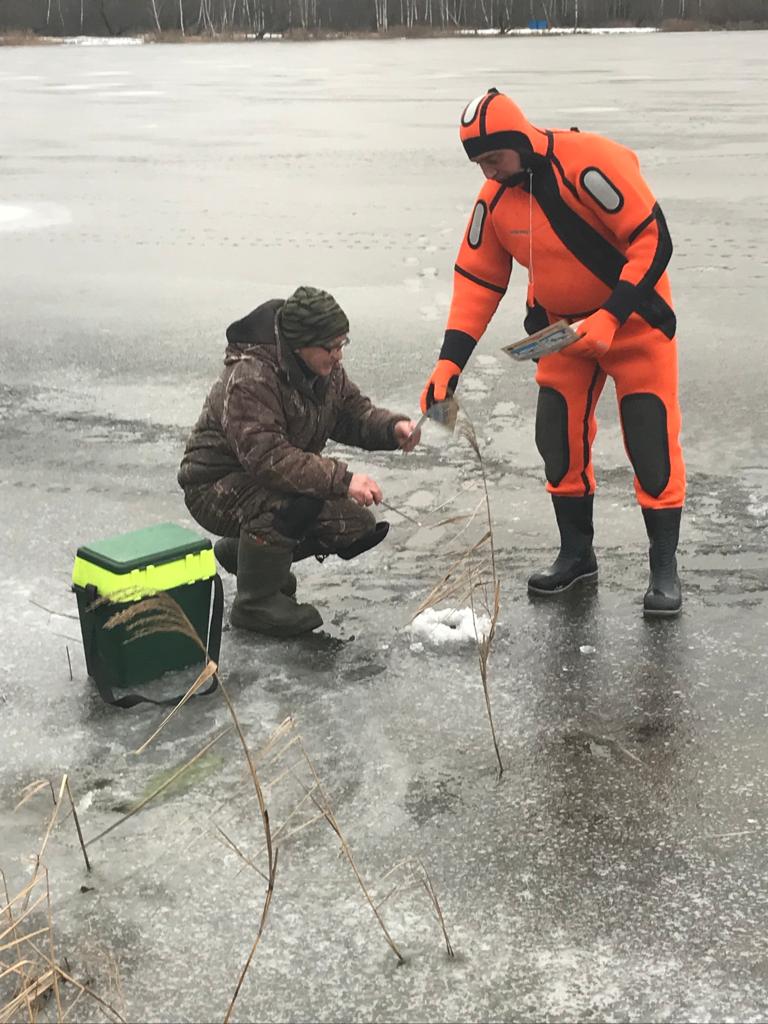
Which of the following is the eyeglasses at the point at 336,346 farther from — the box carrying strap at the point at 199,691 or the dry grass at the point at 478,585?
the box carrying strap at the point at 199,691

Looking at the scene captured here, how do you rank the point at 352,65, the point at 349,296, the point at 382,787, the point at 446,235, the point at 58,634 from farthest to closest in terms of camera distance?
the point at 352,65 < the point at 446,235 < the point at 349,296 < the point at 58,634 < the point at 382,787

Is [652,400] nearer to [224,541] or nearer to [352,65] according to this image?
[224,541]

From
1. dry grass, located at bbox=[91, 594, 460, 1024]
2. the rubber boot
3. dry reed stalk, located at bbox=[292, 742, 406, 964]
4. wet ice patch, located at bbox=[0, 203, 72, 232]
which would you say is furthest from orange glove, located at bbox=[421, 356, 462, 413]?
wet ice patch, located at bbox=[0, 203, 72, 232]

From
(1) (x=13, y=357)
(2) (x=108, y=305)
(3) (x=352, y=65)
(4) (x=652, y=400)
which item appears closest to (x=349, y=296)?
(2) (x=108, y=305)

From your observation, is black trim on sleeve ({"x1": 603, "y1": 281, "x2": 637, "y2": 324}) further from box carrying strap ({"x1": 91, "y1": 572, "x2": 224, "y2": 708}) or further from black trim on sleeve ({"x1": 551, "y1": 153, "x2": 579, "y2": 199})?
box carrying strap ({"x1": 91, "y1": 572, "x2": 224, "y2": 708})

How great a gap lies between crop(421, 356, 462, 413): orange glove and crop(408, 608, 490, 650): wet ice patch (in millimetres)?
660

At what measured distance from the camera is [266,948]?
291cm

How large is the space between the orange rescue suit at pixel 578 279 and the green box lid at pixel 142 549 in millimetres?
978

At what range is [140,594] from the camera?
388 cm

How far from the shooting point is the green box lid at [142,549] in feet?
12.9

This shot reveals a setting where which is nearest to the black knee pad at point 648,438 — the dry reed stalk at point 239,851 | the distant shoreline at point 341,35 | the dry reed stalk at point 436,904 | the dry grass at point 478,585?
the dry grass at point 478,585

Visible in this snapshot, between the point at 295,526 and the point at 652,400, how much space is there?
3.94ft

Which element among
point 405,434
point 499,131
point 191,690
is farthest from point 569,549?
point 191,690

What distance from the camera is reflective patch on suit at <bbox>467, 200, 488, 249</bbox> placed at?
A: 4562mm
